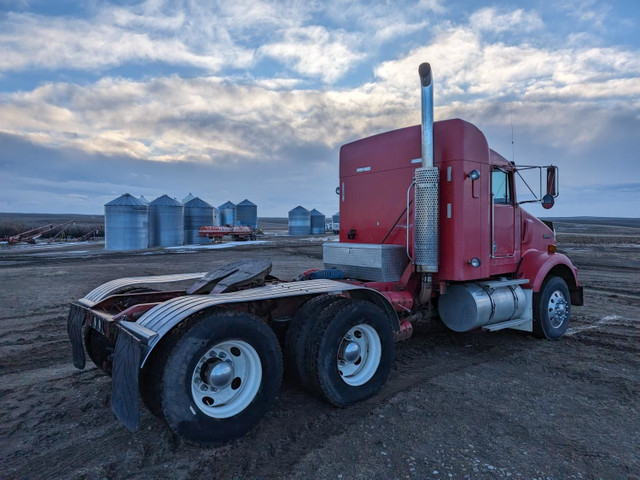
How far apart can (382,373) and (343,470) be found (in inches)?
59.4

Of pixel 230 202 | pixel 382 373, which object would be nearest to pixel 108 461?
pixel 382 373

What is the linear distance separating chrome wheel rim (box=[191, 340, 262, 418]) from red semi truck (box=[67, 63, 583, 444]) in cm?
1

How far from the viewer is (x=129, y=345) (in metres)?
3.33

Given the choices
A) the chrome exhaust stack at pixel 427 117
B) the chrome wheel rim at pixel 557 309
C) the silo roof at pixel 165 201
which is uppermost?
the silo roof at pixel 165 201

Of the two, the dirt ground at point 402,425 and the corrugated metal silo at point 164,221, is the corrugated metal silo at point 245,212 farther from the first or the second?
the dirt ground at point 402,425

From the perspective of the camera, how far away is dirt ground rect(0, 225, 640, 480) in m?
3.19

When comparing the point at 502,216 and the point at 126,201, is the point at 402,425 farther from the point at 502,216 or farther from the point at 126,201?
the point at 126,201

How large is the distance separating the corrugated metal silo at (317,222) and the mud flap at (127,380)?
5030cm

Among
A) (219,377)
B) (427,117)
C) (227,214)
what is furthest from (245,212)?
(219,377)

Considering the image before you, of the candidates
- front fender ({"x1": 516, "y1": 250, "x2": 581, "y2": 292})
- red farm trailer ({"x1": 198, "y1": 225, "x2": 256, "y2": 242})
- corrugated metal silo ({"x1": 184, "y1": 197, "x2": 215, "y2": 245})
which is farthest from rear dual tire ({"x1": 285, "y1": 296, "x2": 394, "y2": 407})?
corrugated metal silo ({"x1": 184, "y1": 197, "x2": 215, "y2": 245})

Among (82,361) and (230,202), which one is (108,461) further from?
(230,202)

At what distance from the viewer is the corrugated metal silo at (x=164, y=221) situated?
31.7 meters

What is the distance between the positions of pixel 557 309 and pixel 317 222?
48393mm

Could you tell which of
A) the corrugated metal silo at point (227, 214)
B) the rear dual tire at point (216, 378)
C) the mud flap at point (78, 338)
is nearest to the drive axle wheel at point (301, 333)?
the rear dual tire at point (216, 378)
